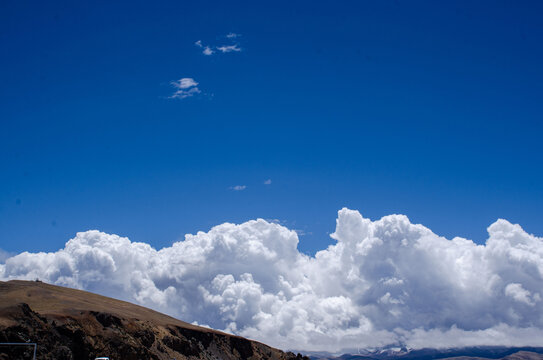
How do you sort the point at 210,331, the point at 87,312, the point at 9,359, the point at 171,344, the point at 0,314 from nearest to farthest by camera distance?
the point at 9,359
the point at 0,314
the point at 87,312
the point at 171,344
the point at 210,331

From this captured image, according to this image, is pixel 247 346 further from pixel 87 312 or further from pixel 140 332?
pixel 87 312

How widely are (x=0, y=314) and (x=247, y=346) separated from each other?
111 meters

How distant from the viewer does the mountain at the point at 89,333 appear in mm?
93688

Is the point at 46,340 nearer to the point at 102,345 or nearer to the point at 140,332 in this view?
the point at 102,345

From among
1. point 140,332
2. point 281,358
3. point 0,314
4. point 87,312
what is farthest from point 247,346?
point 0,314

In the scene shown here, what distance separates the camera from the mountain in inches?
3688

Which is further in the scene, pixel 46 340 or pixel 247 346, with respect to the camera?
pixel 247 346

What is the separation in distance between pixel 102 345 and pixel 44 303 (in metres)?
25.0

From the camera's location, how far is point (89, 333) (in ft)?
381

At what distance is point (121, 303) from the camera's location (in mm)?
184125

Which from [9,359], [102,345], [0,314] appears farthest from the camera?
[102,345]

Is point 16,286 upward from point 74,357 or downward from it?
upward

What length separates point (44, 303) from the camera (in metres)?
129

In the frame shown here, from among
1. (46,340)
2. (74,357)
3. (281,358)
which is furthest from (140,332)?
(281,358)
